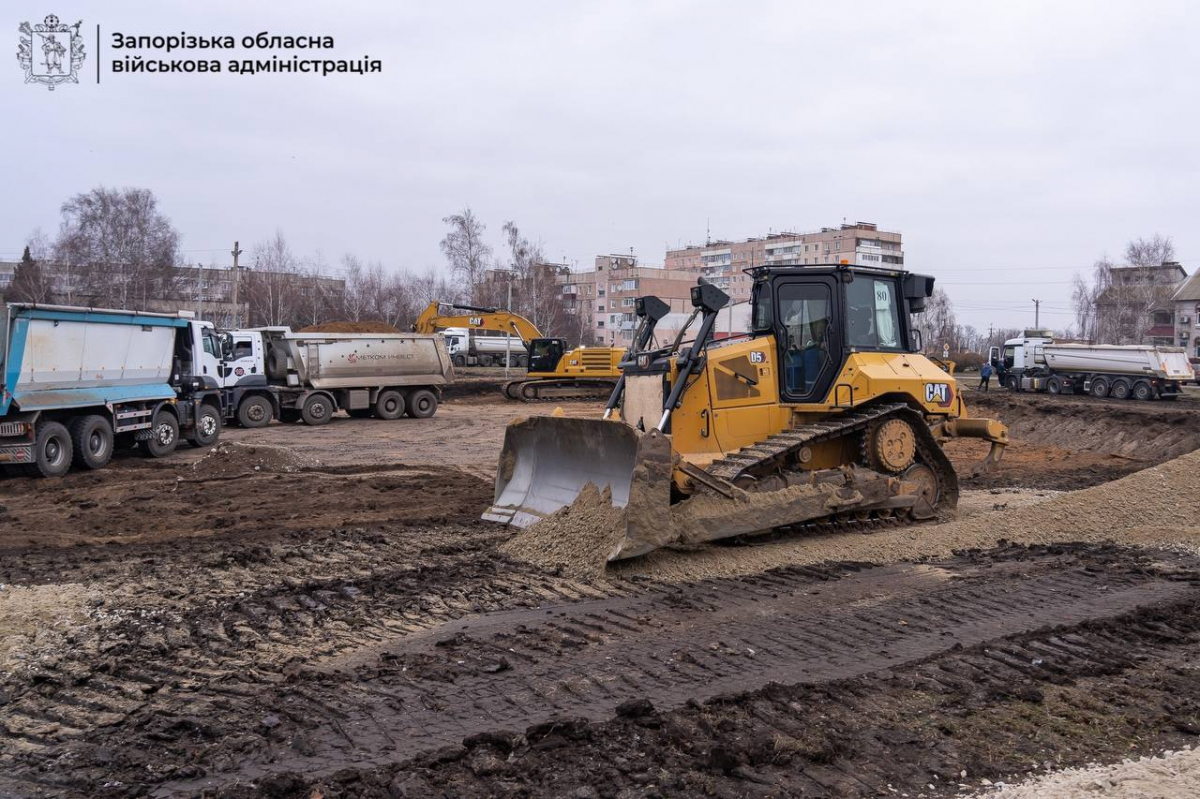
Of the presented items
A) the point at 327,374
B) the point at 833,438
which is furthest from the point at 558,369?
the point at 833,438

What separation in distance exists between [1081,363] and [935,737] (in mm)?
39111

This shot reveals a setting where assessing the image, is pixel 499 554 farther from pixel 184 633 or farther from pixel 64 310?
pixel 64 310

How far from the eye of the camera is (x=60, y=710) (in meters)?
5.00

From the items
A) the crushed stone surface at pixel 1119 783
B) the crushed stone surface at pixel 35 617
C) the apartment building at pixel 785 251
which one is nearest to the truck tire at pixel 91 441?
the crushed stone surface at pixel 35 617

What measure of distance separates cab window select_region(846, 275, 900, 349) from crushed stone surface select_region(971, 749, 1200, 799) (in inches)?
233

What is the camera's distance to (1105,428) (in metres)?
23.2

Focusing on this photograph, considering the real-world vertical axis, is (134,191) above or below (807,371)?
above

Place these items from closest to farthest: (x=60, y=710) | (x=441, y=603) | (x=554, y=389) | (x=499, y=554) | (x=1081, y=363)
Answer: (x=60, y=710), (x=441, y=603), (x=499, y=554), (x=554, y=389), (x=1081, y=363)

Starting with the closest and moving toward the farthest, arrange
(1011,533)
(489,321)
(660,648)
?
1. (660,648)
2. (1011,533)
3. (489,321)

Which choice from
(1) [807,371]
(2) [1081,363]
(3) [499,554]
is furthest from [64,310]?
(2) [1081,363]

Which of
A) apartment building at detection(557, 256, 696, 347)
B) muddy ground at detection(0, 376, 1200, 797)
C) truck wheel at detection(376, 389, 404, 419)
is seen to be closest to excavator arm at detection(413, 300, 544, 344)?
truck wheel at detection(376, 389, 404, 419)

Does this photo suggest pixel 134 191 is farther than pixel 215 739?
Yes

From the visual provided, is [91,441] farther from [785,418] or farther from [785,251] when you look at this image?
[785,251]

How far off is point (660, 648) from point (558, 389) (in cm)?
2733
